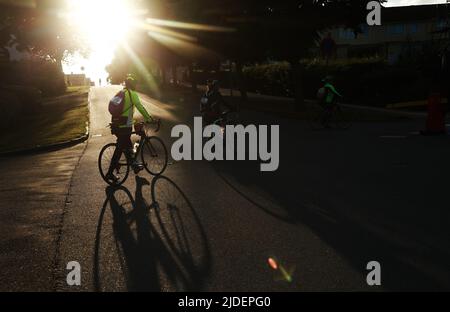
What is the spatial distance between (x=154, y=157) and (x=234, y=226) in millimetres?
4293

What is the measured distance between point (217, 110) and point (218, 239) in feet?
Answer: 32.0

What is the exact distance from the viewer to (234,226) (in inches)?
263

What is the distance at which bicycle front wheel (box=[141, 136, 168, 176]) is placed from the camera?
1052cm

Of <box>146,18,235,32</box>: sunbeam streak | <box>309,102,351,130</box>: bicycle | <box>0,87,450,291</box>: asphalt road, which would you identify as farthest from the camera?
<box>146,18,235,32</box>: sunbeam streak

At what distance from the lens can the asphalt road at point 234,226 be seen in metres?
4.95

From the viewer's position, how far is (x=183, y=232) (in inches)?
255

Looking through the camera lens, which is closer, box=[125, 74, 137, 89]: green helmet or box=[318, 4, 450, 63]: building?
box=[125, 74, 137, 89]: green helmet

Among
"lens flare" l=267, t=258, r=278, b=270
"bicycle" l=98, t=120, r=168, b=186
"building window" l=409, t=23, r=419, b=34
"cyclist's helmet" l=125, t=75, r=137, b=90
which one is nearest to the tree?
"bicycle" l=98, t=120, r=168, b=186

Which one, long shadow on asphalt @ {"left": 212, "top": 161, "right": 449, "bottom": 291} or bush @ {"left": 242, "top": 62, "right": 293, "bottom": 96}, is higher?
bush @ {"left": 242, "top": 62, "right": 293, "bottom": 96}

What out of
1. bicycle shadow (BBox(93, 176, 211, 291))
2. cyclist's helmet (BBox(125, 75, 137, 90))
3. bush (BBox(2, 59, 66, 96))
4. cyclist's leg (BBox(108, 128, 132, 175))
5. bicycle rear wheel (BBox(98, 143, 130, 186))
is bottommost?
bicycle shadow (BBox(93, 176, 211, 291))

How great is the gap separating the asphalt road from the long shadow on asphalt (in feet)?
0.06

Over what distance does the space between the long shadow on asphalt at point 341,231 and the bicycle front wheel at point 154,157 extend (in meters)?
1.41

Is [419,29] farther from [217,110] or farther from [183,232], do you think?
[183,232]

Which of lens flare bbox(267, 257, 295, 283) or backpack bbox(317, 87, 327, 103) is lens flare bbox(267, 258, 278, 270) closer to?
lens flare bbox(267, 257, 295, 283)
